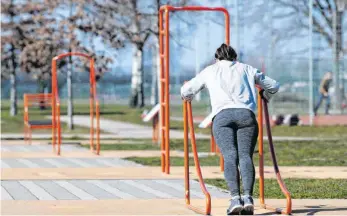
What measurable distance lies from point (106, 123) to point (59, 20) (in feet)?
18.1

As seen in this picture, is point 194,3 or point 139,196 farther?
point 194,3

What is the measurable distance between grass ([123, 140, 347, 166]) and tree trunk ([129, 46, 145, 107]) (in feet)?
93.4

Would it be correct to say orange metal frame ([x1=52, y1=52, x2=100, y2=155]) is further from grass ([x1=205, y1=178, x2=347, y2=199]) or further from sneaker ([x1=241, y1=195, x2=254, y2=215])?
sneaker ([x1=241, y1=195, x2=254, y2=215])

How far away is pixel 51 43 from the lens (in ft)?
126

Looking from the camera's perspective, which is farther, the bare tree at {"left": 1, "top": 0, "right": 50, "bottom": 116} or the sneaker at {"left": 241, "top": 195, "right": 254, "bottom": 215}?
the bare tree at {"left": 1, "top": 0, "right": 50, "bottom": 116}

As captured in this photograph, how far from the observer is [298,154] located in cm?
2284

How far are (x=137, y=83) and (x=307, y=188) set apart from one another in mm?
44468

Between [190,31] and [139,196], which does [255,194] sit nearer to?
[139,196]

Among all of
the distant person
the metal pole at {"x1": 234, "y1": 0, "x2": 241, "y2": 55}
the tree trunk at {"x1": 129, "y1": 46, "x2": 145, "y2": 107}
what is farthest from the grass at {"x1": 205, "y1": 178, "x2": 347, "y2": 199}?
the tree trunk at {"x1": 129, "y1": 46, "x2": 145, "y2": 107}

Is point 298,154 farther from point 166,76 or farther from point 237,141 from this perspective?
point 237,141

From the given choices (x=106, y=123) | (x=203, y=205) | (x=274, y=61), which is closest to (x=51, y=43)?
(x=106, y=123)

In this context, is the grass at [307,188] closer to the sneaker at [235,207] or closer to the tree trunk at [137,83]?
the sneaker at [235,207]

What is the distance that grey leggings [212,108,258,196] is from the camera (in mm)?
11312

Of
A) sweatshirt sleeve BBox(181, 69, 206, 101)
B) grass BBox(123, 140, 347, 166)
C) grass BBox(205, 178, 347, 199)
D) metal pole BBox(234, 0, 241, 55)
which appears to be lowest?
grass BBox(123, 140, 347, 166)
